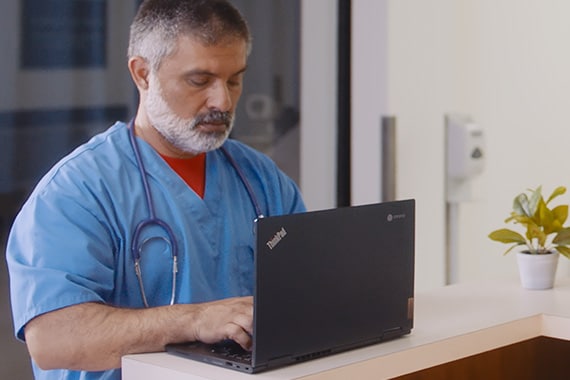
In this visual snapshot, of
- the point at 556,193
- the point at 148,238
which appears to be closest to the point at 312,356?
the point at 148,238

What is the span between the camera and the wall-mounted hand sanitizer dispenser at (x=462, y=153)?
12.0 ft

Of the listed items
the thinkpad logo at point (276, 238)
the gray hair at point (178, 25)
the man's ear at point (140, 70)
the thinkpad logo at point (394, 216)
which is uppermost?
the gray hair at point (178, 25)

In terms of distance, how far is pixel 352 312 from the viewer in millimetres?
1581

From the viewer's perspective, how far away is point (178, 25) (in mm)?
1958

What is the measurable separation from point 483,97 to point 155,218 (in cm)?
220

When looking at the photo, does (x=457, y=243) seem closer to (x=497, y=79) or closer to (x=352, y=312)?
(x=497, y=79)

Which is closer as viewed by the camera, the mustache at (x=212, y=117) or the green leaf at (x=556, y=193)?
the mustache at (x=212, y=117)

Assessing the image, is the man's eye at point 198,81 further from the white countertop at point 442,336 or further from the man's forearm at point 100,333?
the white countertop at point 442,336

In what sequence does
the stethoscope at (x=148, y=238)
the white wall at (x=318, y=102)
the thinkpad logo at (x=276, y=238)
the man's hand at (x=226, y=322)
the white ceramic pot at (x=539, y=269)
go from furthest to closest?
the white wall at (x=318, y=102)
the white ceramic pot at (x=539, y=269)
the stethoscope at (x=148, y=238)
the man's hand at (x=226, y=322)
the thinkpad logo at (x=276, y=238)

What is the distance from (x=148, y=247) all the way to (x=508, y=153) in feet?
7.38

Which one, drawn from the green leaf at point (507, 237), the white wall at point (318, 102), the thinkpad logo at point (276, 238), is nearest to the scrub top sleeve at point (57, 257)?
the thinkpad logo at point (276, 238)

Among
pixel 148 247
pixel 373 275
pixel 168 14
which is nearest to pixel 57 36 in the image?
pixel 168 14

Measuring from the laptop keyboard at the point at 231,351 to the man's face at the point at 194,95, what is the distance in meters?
0.49

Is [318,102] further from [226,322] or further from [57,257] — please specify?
[226,322]
